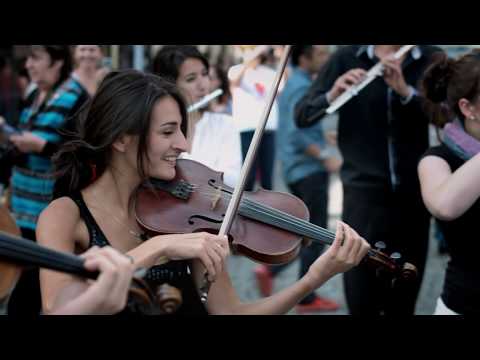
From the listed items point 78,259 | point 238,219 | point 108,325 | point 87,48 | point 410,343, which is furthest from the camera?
point 87,48

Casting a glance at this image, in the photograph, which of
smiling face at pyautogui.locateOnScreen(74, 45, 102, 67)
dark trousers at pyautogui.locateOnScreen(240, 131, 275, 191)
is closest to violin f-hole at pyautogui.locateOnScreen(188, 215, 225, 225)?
smiling face at pyautogui.locateOnScreen(74, 45, 102, 67)

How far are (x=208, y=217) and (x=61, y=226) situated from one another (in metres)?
0.39

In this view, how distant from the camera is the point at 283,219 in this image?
5.92 ft

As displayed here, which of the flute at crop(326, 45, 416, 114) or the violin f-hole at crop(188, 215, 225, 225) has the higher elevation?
the flute at crop(326, 45, 416, 114)

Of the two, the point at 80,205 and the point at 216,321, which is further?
the point at 80,205

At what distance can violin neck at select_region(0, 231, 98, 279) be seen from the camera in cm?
114

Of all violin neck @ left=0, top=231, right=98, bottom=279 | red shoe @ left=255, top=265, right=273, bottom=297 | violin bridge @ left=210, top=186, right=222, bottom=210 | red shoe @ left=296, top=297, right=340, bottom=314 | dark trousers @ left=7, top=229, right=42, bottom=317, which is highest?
violin neck @ left=0, top=231, right=98, bottom=279

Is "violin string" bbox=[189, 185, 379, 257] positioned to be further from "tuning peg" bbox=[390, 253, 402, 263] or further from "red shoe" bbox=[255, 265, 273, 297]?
"red shoe" bbox=[255, 265, 273, 297]

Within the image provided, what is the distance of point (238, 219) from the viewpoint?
71.2 inches

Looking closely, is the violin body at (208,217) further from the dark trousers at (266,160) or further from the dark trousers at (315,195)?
the dark trousers at (266,160)

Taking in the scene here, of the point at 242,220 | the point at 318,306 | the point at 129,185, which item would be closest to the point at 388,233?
the point at 242,220
